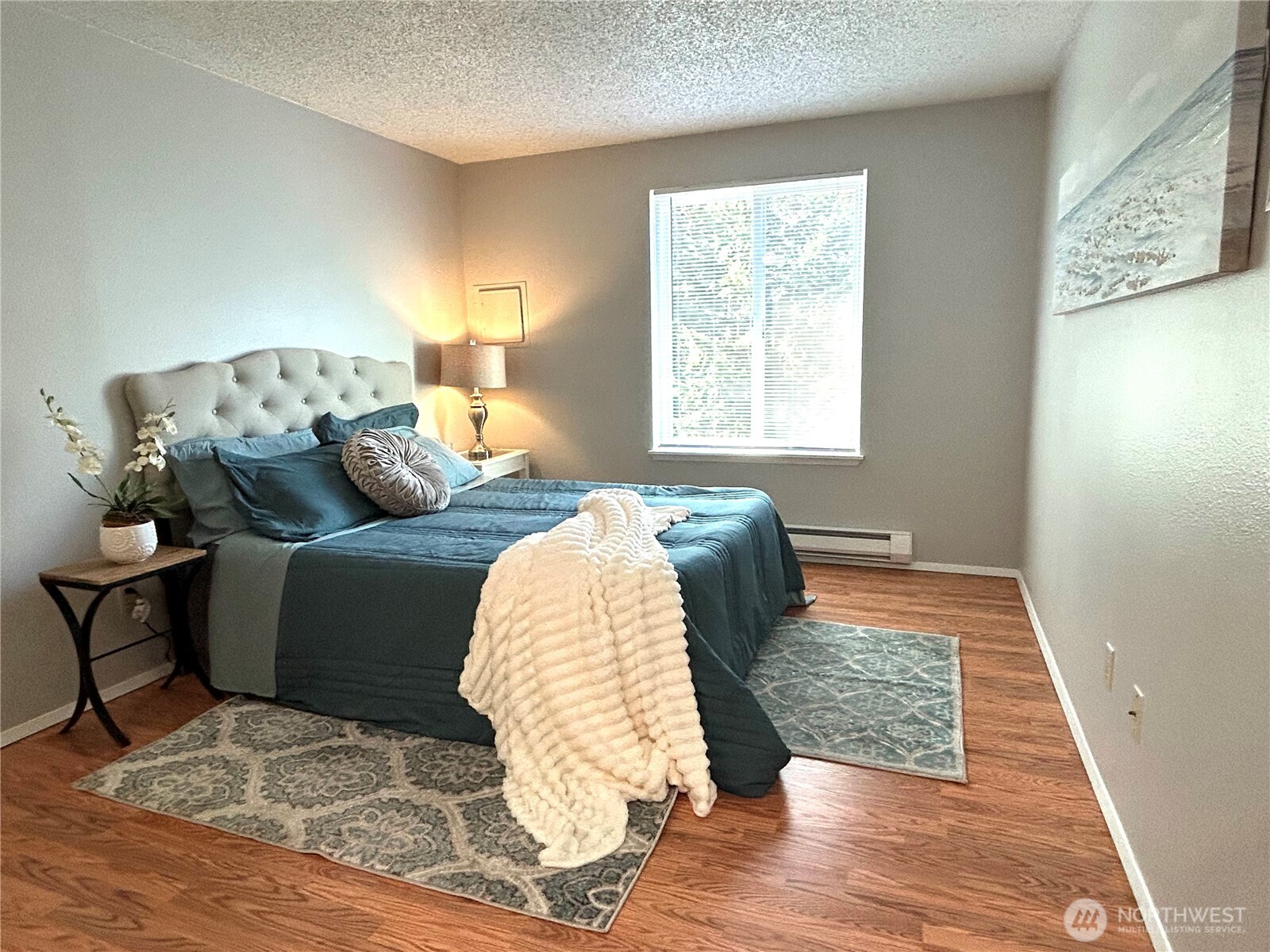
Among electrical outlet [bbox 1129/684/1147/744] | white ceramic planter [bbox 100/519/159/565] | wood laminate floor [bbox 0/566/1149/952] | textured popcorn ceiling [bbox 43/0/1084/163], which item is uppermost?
textured popcorn ceiling [bbox 43/0/1084/163]

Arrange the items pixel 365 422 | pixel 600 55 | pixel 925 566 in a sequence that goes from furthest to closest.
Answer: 1. pixel 925 566
2. pixel 365 422
3. pixel 600 55

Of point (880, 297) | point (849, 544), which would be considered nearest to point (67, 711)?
point (849, 544)

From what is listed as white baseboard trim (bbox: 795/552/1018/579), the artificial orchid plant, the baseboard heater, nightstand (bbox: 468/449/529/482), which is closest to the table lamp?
nightstand (bbox: 468/449/529/482)

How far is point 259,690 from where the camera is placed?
2781 millimetres

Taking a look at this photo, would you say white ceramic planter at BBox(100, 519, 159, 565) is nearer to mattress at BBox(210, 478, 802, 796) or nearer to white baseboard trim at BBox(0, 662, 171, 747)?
mattress at BBox(210, 478, 802, 796)

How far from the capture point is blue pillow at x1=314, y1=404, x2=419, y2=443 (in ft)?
11.6

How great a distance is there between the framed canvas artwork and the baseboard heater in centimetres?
204

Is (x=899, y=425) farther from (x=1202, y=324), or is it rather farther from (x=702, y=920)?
(x=702, y=920)

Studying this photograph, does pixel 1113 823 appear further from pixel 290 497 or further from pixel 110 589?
pixel 110 589

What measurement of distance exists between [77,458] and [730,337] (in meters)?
3.21

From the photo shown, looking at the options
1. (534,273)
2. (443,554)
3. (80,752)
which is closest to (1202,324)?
(443,554)

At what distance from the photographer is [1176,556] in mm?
1582

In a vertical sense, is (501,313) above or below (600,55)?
below

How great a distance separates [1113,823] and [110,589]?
3.00 metres
